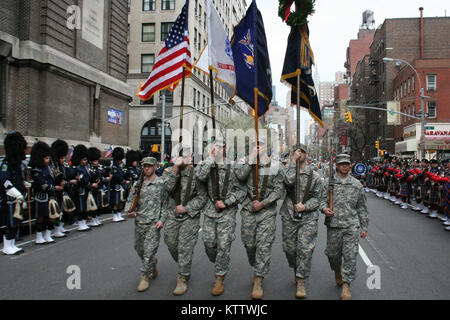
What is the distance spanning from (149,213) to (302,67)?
3.32m

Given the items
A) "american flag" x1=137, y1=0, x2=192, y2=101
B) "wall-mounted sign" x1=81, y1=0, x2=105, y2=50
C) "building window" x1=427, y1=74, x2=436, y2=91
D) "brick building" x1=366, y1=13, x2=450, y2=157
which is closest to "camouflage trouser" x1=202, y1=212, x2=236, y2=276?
"american flag" x1=137, y1=0, x2=192, y2=101

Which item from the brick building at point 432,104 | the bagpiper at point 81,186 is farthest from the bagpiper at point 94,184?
the brick building at point 432,104

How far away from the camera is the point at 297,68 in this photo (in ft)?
17.9

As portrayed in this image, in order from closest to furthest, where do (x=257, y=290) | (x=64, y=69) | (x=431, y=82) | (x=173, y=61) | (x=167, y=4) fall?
(x=257, y=290), (x=173, y=61), (x=64, y=69), (x=431, y=82), (x=167, y=4)

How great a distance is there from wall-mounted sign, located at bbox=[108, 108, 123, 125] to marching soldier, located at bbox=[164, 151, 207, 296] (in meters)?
21.1

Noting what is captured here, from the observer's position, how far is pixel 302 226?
15.9 feet

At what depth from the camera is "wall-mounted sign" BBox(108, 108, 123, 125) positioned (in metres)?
24.7

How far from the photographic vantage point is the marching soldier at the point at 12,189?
6816mm

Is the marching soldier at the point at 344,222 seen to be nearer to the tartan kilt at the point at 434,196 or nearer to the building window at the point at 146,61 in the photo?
the tartan kilt at the point at 434,196

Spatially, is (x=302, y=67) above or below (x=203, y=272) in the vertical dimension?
above

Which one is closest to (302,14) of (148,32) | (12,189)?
(12,189)

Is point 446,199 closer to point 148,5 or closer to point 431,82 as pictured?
point 431,82
